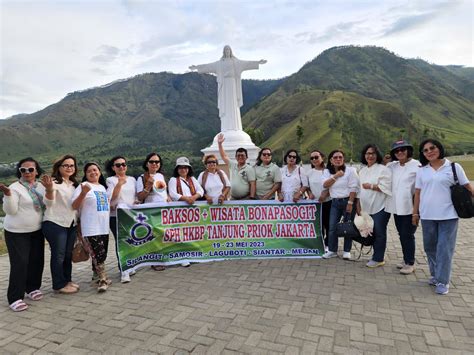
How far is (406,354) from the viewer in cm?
288

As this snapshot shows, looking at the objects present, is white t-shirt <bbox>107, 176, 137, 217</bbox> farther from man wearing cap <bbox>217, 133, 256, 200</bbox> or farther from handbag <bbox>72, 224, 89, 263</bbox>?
man wearing cap <bbox>217, 133, 256, 200</bbox>

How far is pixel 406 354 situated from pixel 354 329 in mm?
513

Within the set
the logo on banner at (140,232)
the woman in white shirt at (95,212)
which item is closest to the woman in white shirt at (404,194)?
the logo on banner at (140,232)

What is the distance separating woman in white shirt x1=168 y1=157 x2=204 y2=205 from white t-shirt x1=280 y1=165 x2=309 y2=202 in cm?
139

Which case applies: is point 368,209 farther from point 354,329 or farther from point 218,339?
point 218,339

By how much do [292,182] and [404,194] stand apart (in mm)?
1709

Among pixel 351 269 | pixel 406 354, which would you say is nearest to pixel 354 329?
pixel 406 354

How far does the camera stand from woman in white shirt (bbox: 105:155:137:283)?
15.8ft

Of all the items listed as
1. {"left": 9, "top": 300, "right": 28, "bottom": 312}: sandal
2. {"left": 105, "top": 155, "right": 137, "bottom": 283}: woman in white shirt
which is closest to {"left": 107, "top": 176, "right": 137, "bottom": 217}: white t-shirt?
{"left": 105, "top": 155, "right": 137, "bottom": 283}: woman in white shirt

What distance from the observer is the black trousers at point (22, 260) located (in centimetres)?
400

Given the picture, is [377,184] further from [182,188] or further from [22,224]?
[22,224]

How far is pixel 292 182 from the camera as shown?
18.3ft

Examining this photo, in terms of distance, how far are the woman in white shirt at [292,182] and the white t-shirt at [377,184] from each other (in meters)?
0.93

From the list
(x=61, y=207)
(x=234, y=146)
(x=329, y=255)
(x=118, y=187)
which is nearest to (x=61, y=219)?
(x=61, y=207)
